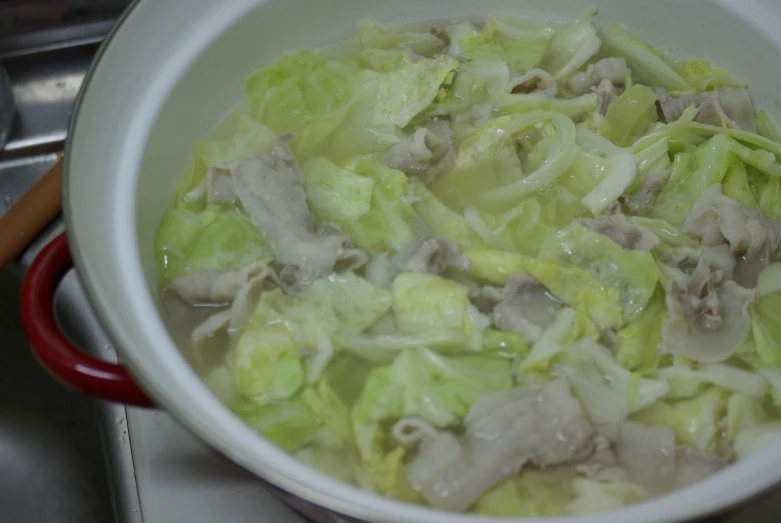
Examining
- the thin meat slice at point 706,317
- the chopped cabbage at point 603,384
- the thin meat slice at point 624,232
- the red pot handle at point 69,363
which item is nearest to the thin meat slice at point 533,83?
the thin meat slice at point 624,232

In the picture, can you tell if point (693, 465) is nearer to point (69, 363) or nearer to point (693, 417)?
point (693, 417)

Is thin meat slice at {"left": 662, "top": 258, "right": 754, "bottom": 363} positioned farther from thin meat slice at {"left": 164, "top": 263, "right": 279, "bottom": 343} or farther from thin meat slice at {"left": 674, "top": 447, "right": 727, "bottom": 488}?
thin meat slice at {"left": 164, "top": 263, "right": 279, "bottom": 343}

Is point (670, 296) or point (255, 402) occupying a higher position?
point (670, 296)

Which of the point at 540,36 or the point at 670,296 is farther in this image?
the point at 540,36

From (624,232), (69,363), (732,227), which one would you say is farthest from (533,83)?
(69,363)

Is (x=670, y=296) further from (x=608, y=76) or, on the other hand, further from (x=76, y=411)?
(x=76, y=411)

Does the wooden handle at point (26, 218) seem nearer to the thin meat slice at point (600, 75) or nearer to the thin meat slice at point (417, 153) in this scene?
the thin meat slice at point (417, 153)

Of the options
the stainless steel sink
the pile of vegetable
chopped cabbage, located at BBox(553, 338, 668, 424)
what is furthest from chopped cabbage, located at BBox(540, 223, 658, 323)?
the stainless steel sink

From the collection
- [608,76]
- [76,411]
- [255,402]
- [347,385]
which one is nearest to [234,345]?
[255,402]
